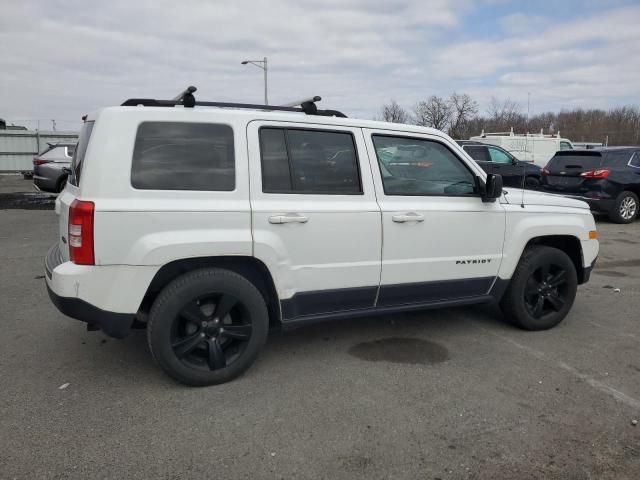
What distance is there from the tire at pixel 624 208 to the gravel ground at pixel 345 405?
7.40m

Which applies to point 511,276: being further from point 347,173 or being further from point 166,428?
point 166,428

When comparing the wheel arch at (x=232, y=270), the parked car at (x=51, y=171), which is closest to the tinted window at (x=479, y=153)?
the parked car at (x=51, y=171)

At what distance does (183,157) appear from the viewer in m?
3.37

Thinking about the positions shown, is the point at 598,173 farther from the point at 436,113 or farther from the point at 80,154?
the point at 436,113

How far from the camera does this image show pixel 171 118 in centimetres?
336

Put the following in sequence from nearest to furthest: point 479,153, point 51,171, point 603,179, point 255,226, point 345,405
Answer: point 345,405
point 255,226
point 603,179
point 51,171
point 479,153

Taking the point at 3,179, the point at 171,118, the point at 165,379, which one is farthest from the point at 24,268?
the point at 3,179

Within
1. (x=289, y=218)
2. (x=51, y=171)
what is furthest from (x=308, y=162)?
(x=51, y=171)

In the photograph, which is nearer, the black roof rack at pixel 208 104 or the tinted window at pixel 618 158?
the black roof rack at pixel 208 104

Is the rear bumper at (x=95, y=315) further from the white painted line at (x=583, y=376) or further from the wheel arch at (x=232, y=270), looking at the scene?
the white painted line at (x=583, y=376)

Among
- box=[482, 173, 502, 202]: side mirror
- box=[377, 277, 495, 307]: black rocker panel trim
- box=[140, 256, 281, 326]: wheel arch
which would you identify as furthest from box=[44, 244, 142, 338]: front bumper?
box=[482, 173, 502, 202]: side mirror

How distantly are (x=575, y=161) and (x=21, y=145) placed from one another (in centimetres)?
2509

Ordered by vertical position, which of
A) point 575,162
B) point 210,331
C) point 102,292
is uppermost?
point 575,162

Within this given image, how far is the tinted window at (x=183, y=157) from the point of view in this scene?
327 cm
